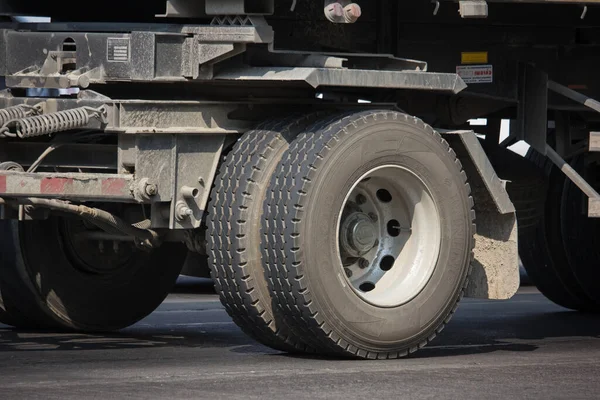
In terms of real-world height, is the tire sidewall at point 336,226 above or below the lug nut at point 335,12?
below

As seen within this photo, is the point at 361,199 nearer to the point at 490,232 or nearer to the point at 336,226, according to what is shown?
the point at 336,226

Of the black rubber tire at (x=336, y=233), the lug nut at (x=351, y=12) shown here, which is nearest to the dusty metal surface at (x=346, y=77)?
the black rubber tire at (x=336, y=233)

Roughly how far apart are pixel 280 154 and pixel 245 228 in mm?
457

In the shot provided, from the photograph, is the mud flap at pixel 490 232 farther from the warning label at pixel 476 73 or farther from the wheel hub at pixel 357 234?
the warning label at pixel 476 73

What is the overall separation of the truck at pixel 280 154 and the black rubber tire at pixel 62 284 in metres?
0.02

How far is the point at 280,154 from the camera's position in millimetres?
8234

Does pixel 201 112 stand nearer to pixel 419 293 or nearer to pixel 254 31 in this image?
pixel 254 31

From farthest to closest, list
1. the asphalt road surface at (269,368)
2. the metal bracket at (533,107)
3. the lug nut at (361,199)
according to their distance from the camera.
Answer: the metal bracket at (533,107), the lug nut at (361,199), the asphalt road surface at (269,368)

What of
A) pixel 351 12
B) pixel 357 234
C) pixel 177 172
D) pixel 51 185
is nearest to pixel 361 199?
pixel 357 234

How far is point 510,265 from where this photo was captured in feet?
29.6

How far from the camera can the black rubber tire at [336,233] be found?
8.03 metres

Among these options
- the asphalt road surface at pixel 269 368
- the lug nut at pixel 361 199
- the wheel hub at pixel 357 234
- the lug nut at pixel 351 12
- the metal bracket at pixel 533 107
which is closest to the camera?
the asphalt road surface at pixel 269 368

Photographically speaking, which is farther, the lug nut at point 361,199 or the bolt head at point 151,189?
the lug nut at point 361,199

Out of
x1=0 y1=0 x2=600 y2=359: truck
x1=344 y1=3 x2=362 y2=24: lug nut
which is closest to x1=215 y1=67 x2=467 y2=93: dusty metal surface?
x1=0 y1=0 x2=600 y2=359: truck
